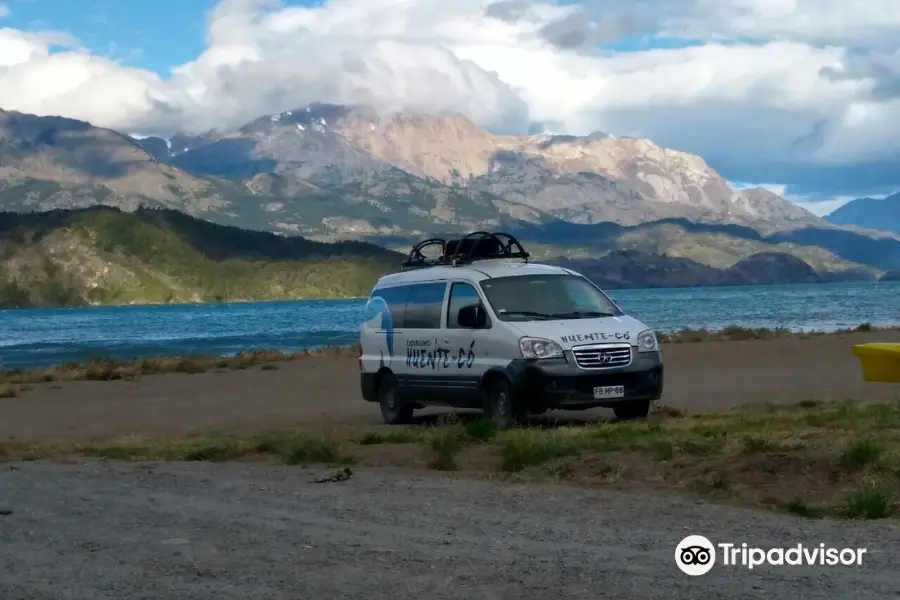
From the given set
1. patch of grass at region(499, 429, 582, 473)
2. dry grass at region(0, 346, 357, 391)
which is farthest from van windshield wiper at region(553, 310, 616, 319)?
dry grass at region(0, 346, 357, 391)

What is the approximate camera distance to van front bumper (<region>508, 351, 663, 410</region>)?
14.5 metres

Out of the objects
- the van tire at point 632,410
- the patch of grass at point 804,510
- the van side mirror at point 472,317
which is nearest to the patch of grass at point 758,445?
the patch of grass at point 804,510

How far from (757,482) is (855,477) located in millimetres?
724

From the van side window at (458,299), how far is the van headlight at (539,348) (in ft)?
4.32

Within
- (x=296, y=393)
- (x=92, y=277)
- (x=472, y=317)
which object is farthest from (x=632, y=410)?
(x=92, y=277)

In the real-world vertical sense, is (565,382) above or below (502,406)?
above

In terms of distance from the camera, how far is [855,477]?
31.2ft

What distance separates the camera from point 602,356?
14805 millimetres

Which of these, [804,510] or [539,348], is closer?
[804,510]

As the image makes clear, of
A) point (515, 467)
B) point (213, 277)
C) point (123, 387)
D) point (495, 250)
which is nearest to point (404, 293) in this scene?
point (495, 250)

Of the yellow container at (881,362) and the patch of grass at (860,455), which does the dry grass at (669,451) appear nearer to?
the patch of grass at (860,455)

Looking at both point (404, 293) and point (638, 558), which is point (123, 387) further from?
point (638, 558)

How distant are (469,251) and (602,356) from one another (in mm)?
3346

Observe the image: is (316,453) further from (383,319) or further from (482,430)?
(383,319)
